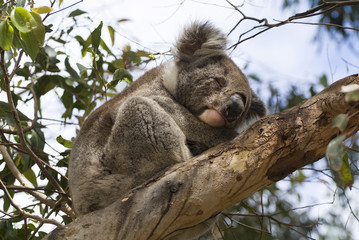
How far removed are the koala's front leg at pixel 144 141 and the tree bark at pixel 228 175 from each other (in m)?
0.50

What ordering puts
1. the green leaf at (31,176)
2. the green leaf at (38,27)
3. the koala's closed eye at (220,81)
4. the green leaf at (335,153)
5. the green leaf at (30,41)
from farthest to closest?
the green leaf at (31,176) → the koala's closed eye at (220,81) → the green leaf at (30,41) → the green leaf at (38,27) → the green leaf at (335,153)

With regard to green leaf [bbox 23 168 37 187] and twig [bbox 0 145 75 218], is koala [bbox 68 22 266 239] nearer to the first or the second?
twig [bbox 0 145 75 218]

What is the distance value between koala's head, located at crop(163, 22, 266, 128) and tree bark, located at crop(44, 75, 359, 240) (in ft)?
3.30

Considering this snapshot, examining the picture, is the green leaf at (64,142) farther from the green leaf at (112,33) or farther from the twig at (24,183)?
the green leaf at (112,33)

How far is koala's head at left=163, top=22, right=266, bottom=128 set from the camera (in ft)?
11.9

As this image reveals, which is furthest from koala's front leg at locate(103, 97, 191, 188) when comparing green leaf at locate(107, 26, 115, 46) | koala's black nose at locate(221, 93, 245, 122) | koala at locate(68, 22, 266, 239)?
green leaf at locate(107, 26, 115, 46)

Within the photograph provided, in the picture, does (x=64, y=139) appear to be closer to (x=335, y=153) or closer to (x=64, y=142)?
(x=64, y=142)

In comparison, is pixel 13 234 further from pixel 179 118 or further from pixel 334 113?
pixel 334 113

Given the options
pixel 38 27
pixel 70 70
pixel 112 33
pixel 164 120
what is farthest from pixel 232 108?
pixel 70 70

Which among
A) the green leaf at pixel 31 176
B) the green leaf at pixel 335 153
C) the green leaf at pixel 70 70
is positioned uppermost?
the green leaf at pixel 70 70

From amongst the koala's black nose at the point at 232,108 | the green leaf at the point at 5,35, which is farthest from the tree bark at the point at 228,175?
the green leaf at the point at 5,35

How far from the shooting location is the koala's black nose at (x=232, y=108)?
3.54 m

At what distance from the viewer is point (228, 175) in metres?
2.55

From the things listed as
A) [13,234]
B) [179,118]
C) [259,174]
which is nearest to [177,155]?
[179,118]
